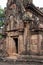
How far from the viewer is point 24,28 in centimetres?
1566

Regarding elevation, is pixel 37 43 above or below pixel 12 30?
below

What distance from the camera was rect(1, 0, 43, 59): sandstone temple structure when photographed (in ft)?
48.8

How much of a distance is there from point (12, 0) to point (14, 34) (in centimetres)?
284

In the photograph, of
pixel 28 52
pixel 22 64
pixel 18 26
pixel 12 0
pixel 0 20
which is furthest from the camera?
pixel 0 20

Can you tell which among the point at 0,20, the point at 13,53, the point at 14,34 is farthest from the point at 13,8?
the point at 0,20

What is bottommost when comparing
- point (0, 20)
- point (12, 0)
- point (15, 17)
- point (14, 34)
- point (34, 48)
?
point (34, 48)

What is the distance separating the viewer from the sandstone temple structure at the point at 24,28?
14859mm

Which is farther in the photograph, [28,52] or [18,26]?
[18,26]

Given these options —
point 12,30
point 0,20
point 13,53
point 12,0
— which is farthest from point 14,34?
point 0,20

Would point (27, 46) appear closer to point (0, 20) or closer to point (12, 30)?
point (12, 30)

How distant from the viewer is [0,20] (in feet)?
141

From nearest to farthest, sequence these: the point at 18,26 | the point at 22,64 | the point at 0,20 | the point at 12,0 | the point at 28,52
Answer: the point at 22,64
the point at 28,52
the point at 18,26
the point at 12,0
the point at 0,20

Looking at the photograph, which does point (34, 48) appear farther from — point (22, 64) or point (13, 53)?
point (13, 53)

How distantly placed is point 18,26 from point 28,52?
8.14 feet
